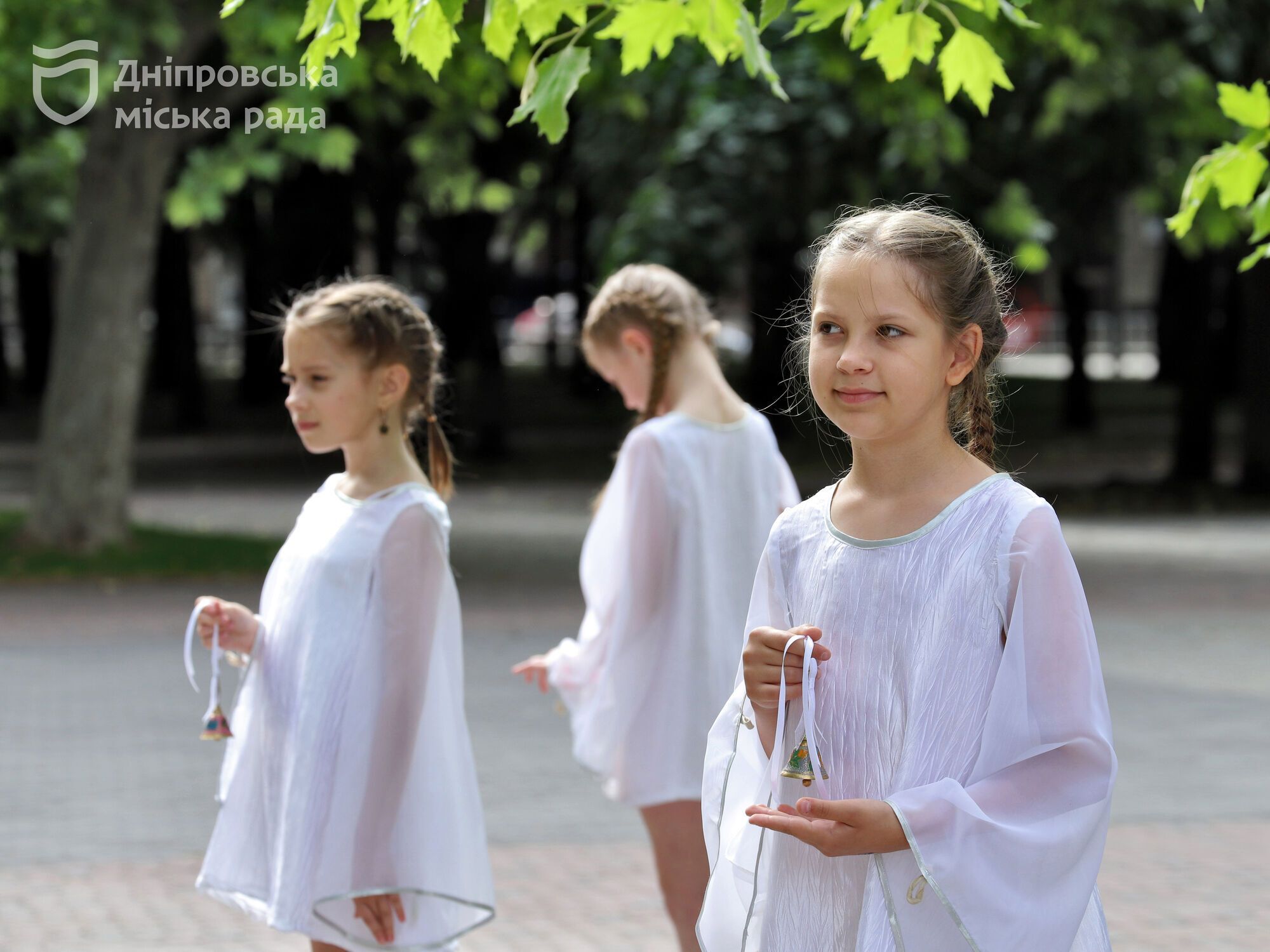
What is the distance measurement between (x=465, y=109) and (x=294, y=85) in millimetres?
4687

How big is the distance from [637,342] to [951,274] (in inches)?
77.3

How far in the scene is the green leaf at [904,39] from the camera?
3.75 metres

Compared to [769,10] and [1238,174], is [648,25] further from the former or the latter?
[1238,174]

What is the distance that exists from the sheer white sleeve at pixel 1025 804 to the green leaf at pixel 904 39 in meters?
1.76

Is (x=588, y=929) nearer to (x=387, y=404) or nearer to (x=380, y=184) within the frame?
(x=387, y=404)

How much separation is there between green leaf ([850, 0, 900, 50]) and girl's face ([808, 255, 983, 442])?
1414mm

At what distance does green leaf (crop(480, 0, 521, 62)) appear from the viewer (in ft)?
11.7

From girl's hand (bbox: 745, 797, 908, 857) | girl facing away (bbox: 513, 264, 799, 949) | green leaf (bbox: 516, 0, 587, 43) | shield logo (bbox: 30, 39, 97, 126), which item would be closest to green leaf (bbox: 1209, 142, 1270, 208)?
girl facing away (bbox: 513, 264, 799, 949)

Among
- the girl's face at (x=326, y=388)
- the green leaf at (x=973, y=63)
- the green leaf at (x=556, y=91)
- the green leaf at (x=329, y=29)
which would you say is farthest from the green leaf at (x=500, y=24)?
the green leaf at (x=973, y=63)

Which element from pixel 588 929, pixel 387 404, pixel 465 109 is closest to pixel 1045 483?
pixel 465 109

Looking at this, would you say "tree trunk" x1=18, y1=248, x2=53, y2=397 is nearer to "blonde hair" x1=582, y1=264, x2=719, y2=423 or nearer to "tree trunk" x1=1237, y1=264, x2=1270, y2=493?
"tree trunk" x1=1237, y1=264, x2=1270, y2=493

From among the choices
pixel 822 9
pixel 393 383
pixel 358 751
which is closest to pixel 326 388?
pixel 393 383

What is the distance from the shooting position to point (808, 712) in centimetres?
236

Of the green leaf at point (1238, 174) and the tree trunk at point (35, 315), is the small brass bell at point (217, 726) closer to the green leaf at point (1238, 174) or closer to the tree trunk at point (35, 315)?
the green leaf at point (1238, 174)
